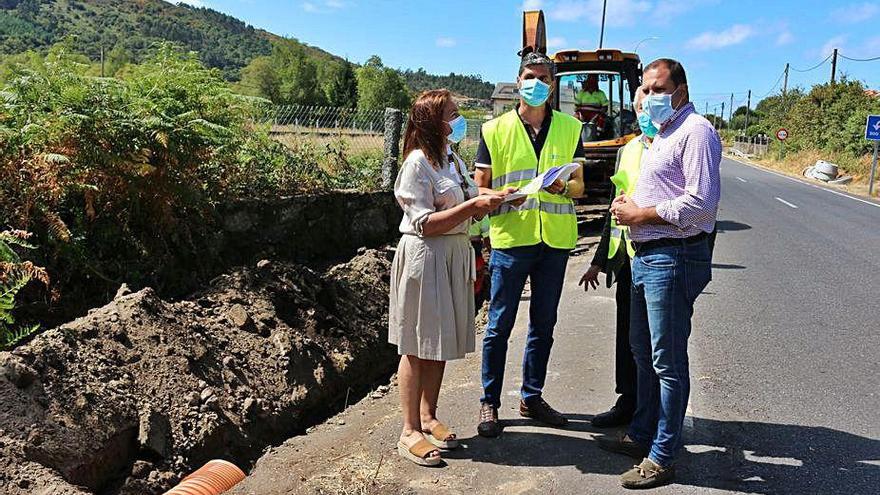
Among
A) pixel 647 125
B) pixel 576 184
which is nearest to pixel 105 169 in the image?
pixel 576 184

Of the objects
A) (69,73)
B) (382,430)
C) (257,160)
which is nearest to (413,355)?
(382,430)

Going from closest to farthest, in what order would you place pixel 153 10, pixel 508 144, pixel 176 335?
pixel 508 144, pixel 176 335, pixel 153 10

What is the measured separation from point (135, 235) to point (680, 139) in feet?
13.8

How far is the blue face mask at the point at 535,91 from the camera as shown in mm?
4082

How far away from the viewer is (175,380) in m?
4.21

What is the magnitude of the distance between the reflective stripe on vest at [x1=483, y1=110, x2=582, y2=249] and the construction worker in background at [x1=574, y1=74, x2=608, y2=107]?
30.5 feet

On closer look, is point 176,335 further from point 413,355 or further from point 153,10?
point 153,10

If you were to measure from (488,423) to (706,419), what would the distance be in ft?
4.60

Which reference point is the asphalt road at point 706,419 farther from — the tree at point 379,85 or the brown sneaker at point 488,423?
the tree at point 379,85

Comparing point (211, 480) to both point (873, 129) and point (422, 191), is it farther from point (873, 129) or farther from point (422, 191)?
point (873, 129)

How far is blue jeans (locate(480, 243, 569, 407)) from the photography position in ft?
13.7

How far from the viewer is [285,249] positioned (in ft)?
24.7

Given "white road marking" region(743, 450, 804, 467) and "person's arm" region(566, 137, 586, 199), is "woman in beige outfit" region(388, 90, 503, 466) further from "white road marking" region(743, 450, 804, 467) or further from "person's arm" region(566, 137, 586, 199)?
"white road marking" region(743, 450, 804, 467)

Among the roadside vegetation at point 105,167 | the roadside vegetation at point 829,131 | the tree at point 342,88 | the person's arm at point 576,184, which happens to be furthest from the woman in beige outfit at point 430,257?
the tree at point 342,88
